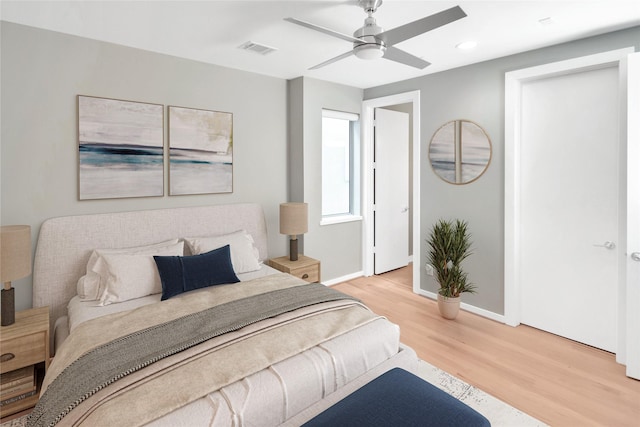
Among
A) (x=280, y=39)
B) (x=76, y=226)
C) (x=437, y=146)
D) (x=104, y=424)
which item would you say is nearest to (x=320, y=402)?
(x=104, y=424)

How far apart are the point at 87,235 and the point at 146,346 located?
155 centimetres

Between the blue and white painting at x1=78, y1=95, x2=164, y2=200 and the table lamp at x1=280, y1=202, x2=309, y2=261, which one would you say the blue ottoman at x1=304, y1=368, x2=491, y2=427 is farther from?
the blue and white painting at x1=78, y1=95, x2=164, y2=200

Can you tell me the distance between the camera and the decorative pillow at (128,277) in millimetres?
2510

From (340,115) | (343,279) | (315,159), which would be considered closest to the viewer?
(315,159)

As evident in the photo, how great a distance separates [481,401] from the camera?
2.28 meters

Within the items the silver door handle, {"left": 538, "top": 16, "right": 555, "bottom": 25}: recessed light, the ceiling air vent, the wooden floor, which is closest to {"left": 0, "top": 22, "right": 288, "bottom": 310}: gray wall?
the ceiling air vent

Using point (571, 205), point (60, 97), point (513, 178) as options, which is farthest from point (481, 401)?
point (60, 97)

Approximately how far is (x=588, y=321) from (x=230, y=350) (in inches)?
119

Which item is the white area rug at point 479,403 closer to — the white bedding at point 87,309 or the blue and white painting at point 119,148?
the white bedding at point 87,309

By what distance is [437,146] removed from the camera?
3.88 meters

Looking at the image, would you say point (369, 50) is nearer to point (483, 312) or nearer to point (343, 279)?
point (483, 312)

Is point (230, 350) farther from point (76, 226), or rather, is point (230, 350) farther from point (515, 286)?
point (515, 286)

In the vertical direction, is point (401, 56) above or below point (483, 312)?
above

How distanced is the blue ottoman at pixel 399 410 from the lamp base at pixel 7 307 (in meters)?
2.10
